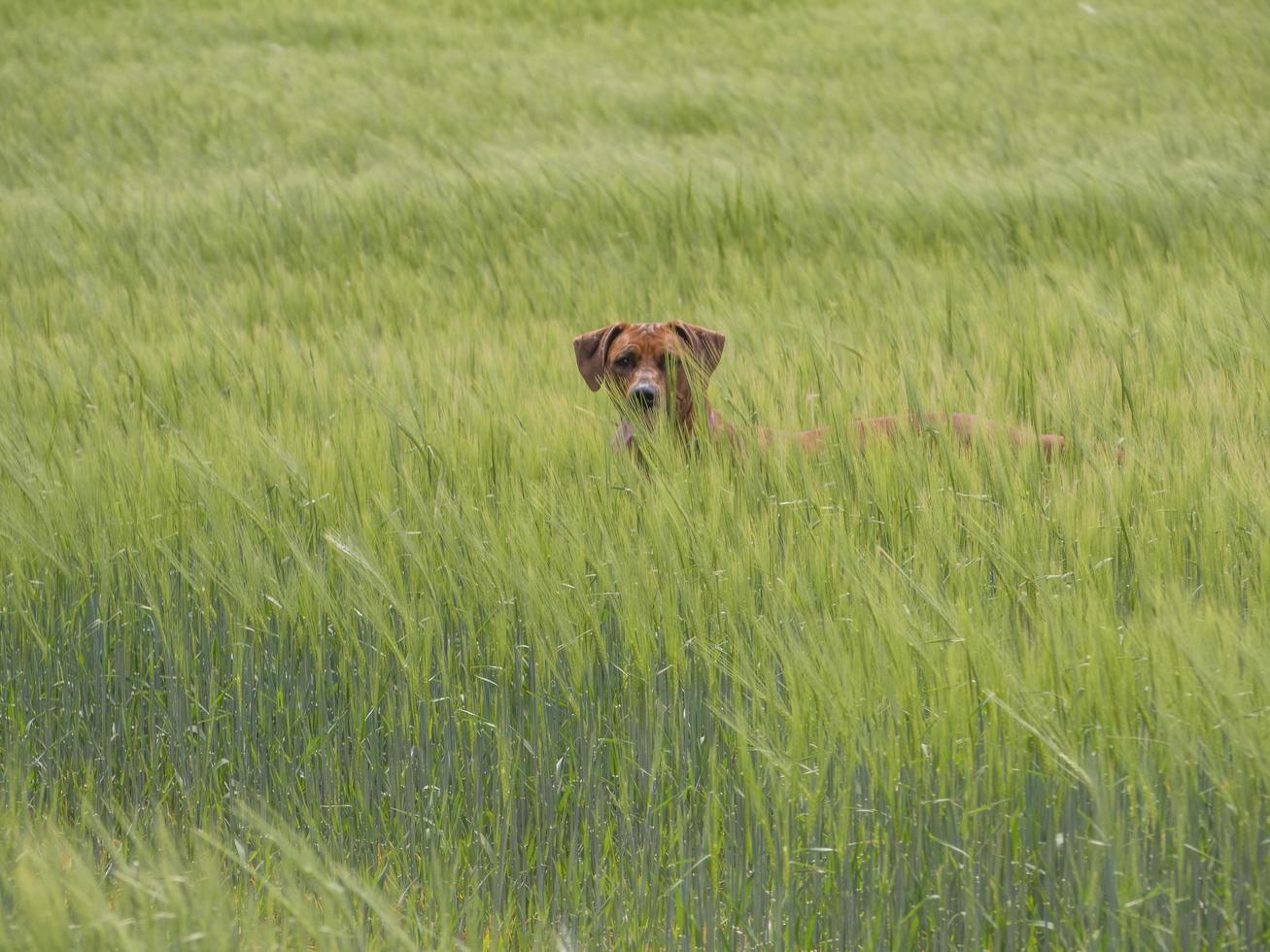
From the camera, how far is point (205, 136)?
9266 mm

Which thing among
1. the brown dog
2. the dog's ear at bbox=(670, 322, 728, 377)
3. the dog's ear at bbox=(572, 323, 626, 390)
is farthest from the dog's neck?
the dog's ear at bbox=(572, 323, 626, 390)

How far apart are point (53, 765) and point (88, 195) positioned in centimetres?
585

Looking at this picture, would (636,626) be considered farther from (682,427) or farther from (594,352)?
(594,352)

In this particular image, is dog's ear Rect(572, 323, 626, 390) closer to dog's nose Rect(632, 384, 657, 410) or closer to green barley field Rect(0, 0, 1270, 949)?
green barley field Rect(0, 0, 1270, 949)

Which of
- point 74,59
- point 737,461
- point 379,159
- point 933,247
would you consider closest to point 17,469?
point 737,461

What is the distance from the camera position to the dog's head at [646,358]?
3.73m

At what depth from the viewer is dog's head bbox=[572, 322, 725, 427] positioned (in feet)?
12.2

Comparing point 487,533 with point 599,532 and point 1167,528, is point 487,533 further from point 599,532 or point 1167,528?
point 1167,528

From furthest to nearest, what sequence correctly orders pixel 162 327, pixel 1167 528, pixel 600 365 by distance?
pixel 162 327 < pixel 600 365 < pixel 1167 528

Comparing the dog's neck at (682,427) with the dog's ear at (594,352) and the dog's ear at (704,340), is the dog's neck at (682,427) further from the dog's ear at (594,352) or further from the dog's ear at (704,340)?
the dog's ear at (594,352)

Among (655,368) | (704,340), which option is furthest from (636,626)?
(704,340)

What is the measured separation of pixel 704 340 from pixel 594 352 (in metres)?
0.36

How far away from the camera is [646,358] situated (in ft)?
12.8

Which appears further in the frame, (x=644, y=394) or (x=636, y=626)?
(x=644, y=394)
